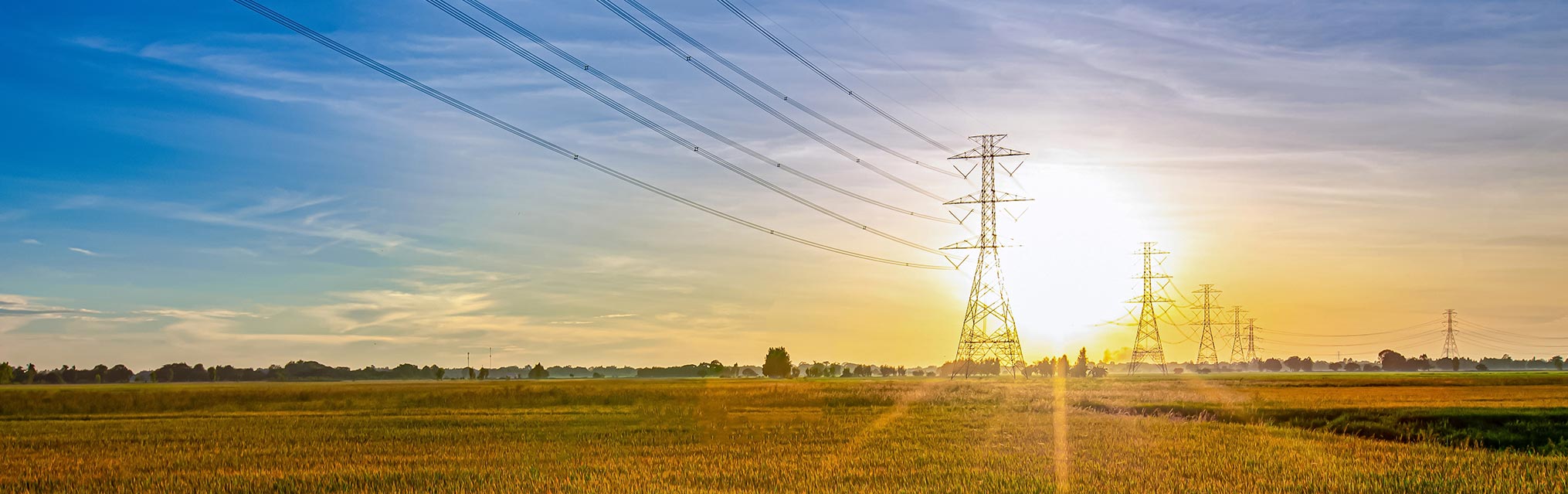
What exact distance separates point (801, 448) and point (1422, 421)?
101ft

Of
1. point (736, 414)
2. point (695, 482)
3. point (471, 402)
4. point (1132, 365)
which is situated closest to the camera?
point (695, 482)

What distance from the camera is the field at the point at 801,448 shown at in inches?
880

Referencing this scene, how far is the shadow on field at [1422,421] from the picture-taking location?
37812 mm

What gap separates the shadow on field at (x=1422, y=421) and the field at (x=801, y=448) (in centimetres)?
20

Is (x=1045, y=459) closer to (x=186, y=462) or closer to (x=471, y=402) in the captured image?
(x=186, y=462)

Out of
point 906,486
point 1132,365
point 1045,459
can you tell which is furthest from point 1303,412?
point 1132,365

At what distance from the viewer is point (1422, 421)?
45.4 metres

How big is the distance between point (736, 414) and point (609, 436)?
15889mm

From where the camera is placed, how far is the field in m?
22.3

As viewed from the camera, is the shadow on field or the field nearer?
the field

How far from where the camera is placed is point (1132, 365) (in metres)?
187

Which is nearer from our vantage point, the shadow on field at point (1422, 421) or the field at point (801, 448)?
the field at point (801, 448)

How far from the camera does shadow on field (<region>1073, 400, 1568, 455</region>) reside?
124ft

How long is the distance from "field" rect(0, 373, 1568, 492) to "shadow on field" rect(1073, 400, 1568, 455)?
199 millimetres
